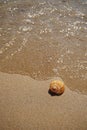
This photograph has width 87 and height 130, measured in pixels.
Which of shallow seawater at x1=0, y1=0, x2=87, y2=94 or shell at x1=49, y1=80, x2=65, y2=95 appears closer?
shell at x1=49, y1=80, x2=65, y2=95

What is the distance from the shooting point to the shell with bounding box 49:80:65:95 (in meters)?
3.11

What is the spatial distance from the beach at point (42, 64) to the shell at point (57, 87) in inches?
3.0

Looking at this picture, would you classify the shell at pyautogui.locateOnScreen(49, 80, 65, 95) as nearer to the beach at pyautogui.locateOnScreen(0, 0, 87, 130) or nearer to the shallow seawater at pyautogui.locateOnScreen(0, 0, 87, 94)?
the beach at pyautogui.locateOnScreen(0, 0, 87, 130)

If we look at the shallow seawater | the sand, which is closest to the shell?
the sand

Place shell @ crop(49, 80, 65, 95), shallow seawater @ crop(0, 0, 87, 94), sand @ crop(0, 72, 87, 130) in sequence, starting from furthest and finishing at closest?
shallow seawater @ crop(0, 0, 87, 94) < shell @ crop(49, 80, 65, 95) < sand @ crop(0, 72, 87, 130)

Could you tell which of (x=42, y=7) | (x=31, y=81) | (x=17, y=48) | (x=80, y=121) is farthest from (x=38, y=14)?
(x=80, y=121)

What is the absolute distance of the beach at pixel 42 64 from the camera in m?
2.88

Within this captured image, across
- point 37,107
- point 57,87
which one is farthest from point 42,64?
point 37,107

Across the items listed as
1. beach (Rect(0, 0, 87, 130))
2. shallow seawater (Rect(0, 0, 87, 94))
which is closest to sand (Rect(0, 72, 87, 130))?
beach (Rect(0, 0, 87, 130))

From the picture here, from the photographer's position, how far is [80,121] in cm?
284

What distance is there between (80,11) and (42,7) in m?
1.03

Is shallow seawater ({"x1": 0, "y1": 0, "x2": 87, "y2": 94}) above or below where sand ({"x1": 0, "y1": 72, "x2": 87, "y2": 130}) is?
above

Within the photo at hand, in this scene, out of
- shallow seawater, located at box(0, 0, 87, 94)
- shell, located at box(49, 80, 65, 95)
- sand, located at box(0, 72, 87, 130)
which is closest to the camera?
sand, located at box(0, 72, 87, 130)

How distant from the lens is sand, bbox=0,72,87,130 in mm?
2788
